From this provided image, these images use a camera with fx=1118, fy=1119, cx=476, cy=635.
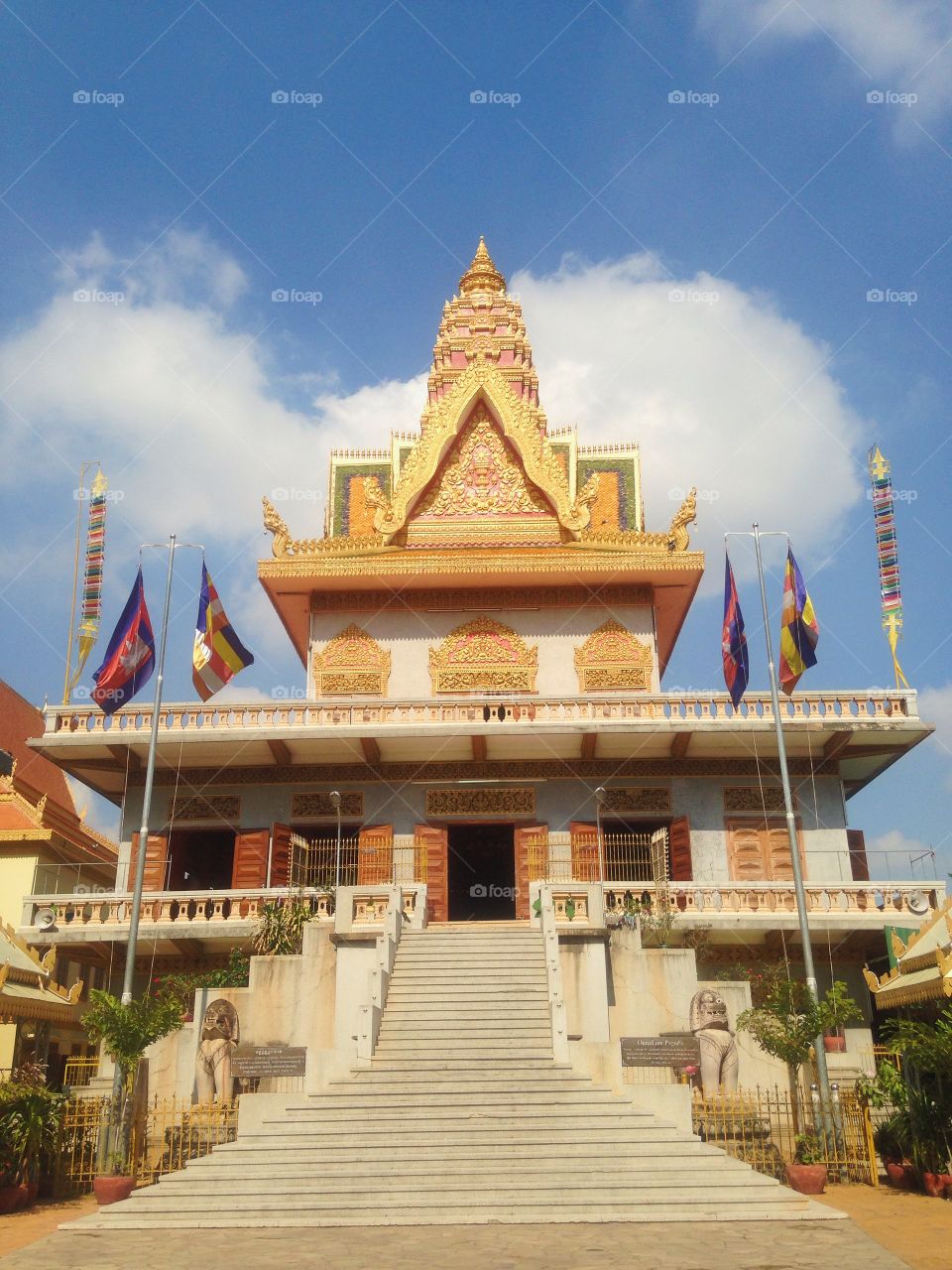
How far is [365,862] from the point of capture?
22047 mm

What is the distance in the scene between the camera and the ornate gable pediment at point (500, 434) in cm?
2550

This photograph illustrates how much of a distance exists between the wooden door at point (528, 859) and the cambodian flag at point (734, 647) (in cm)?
487

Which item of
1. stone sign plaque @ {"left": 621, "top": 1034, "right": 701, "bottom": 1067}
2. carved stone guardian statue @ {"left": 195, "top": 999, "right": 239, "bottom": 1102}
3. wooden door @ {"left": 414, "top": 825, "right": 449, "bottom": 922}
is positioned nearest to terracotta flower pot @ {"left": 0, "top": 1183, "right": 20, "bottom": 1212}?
carved stone guardian statue @ {"left": 195, "top": 999, "right": 239, "bottom": 1102}

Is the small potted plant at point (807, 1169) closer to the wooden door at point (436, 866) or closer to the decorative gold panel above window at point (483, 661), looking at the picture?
the wooden door at point (436, 866)

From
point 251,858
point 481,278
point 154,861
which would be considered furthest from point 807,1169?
point 481,278

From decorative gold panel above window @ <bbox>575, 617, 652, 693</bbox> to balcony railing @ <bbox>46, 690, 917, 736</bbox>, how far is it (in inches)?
90.3

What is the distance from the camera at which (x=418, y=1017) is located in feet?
50.2

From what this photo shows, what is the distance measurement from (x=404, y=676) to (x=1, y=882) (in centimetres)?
1010

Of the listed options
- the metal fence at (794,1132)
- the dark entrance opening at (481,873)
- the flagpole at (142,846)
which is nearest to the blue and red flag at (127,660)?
the flagpole at (142,846)

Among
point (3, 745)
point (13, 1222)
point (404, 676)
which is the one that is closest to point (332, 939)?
point (13, 1222)

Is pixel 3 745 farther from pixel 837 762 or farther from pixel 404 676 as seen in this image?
pixel 837 762

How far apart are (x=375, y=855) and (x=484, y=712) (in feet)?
11.7

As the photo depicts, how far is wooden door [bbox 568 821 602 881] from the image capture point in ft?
71.2

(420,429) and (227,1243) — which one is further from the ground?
(420,429)
